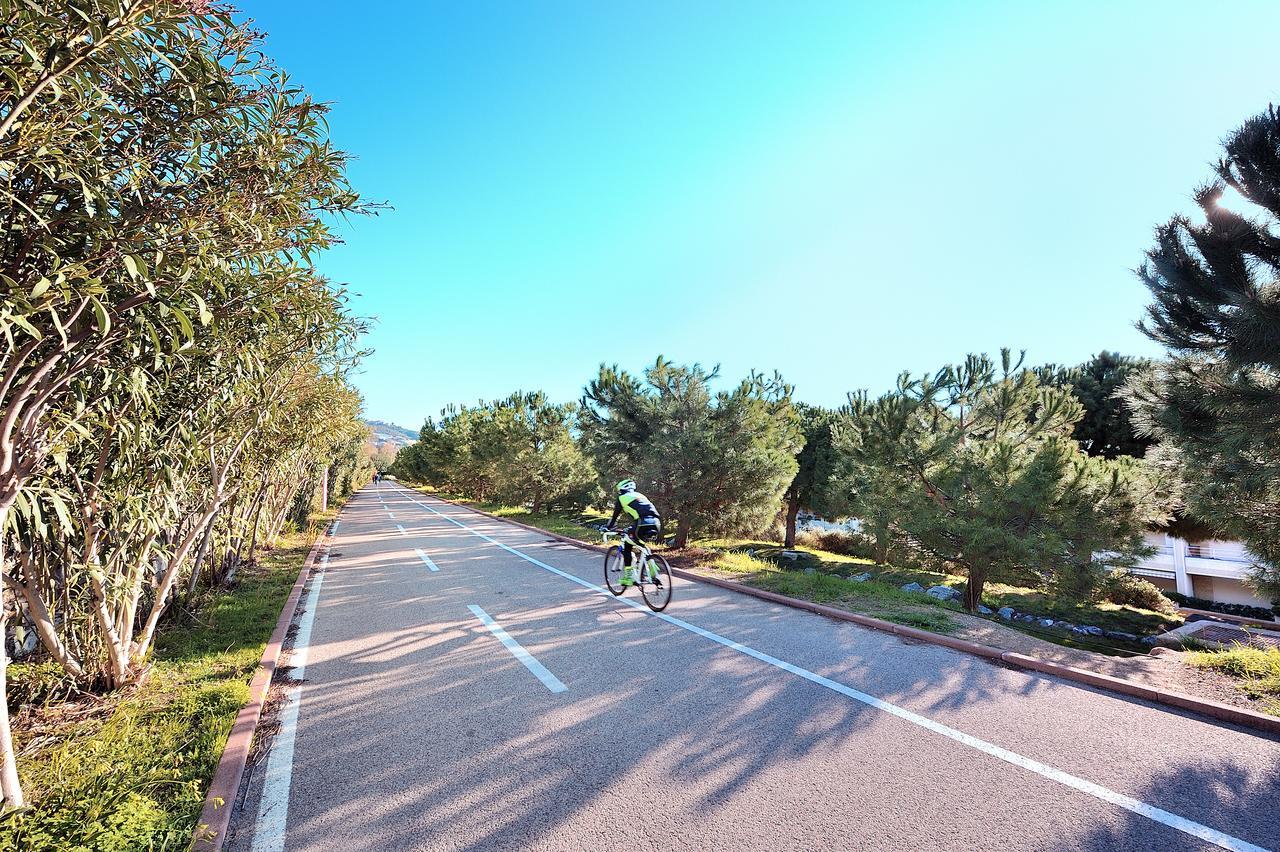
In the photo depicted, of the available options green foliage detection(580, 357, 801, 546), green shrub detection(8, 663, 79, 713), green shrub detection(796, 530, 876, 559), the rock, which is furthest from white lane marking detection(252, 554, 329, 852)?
green shrub detection(796, 530, 876, 559)

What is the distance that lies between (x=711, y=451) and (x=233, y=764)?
32.0 feet

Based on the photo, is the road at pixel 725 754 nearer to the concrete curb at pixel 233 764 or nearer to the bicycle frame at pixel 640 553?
the concrete curb at pixel 233 764

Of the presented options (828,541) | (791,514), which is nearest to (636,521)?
(791,514)

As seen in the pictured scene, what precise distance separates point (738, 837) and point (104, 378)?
4.60m

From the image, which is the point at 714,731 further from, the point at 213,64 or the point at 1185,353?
the point at 1185,353

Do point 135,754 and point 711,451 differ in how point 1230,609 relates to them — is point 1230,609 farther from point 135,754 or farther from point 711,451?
point 135,754

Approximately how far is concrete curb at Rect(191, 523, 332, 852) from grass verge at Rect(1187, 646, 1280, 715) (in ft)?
23.3

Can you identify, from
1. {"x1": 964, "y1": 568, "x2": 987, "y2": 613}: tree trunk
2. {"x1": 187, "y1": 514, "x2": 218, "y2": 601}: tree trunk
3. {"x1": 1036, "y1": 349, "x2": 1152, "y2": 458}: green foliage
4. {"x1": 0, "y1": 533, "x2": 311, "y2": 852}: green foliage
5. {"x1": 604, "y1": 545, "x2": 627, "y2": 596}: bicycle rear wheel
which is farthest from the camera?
{"x1": 1036, "y1": 349, "x2": 1152, "y2": 458}: green foliage

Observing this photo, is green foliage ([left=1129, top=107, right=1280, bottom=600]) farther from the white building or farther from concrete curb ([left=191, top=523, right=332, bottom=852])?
the white building

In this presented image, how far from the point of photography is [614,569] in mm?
8680

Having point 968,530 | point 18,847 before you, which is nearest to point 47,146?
point 18,847

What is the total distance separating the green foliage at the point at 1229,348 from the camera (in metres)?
6.36

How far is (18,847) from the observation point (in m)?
2.42

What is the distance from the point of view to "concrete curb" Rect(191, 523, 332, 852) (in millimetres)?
2660
